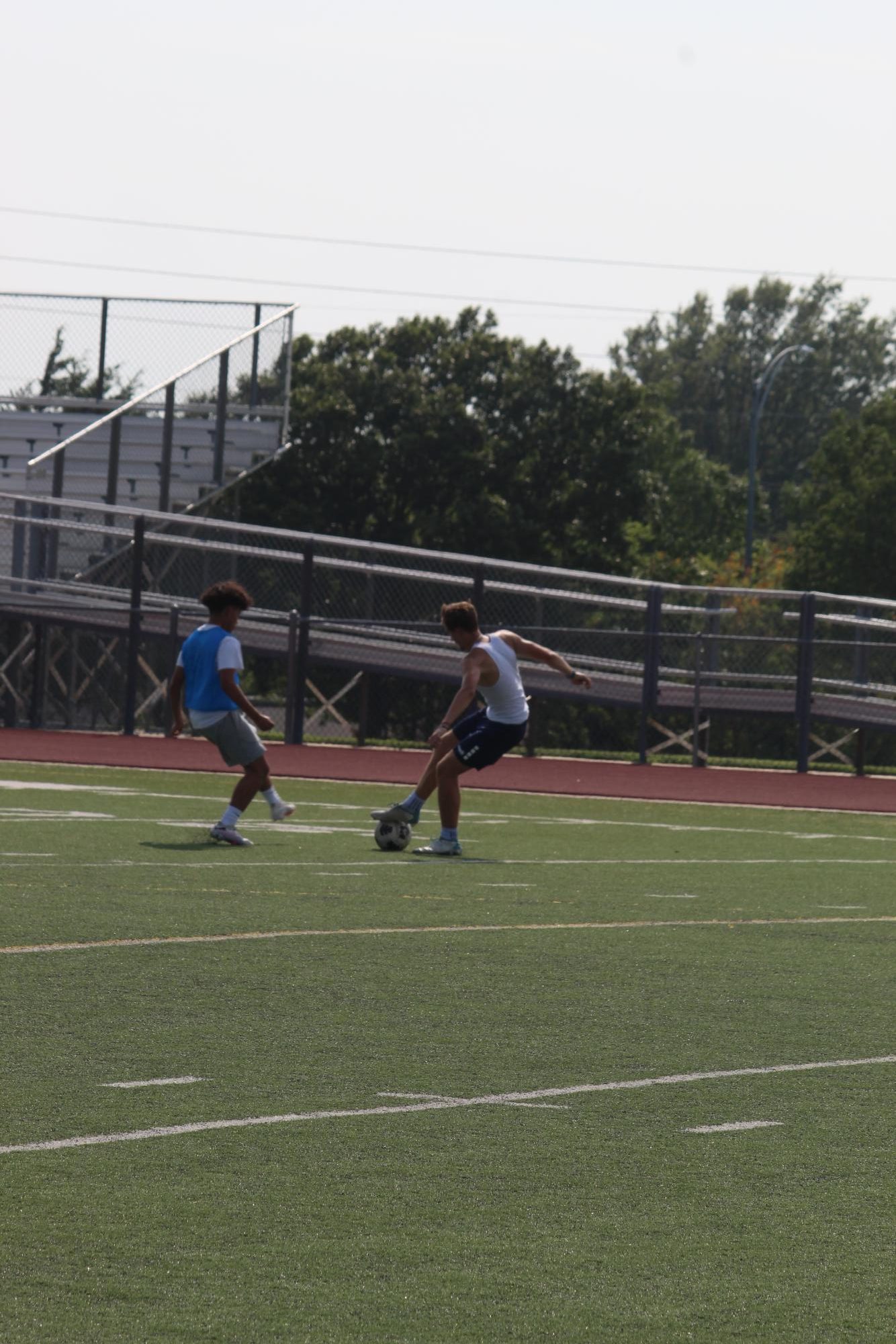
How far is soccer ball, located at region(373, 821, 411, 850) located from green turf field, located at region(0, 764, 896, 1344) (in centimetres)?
211

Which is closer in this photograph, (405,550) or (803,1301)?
(803,1301)

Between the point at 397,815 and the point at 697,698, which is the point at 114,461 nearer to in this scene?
the point at 697,698

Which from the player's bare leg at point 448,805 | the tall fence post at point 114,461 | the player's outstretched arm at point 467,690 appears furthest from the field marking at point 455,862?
the tall fence post at point 114,461

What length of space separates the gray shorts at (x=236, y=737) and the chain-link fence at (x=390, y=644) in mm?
13701

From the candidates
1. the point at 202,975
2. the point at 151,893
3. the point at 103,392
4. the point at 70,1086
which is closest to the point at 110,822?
the point at 151,893

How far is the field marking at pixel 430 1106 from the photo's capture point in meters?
5.61

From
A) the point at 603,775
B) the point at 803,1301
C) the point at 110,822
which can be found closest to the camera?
the point at 803,1301

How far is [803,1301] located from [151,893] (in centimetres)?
753

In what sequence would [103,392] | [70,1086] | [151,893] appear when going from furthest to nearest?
[103,392], [151,893], [70,1086]

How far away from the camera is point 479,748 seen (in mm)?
14477

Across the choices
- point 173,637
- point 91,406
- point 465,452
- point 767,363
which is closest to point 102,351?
point 91,406

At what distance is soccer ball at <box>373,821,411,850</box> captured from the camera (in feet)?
48.7

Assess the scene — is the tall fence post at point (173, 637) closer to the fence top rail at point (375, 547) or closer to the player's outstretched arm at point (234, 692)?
the fence top rail at point (375, 547)

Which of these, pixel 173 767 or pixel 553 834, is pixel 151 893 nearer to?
pixel 553 834
